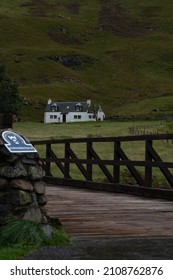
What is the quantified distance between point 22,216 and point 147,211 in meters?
3.90

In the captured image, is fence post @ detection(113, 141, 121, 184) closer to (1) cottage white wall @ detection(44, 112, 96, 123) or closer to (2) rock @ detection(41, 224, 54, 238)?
(2) rock @ detection(41, 224, 54, 238)

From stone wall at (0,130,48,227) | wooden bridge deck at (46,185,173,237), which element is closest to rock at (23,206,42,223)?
stone wall at (0,130,48,227)

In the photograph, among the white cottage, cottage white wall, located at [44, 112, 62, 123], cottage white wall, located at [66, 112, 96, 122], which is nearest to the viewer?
the white cottage

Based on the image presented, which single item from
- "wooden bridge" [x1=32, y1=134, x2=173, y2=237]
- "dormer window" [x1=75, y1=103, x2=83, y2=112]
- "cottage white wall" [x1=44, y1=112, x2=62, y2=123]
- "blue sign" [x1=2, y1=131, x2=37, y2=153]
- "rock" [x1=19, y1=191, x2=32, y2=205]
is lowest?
"cottage white wall" [x1=44, y1=112, x2=62, y2=123]

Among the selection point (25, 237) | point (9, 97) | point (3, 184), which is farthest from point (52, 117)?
point (25, 237)

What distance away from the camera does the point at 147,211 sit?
11.5 metres

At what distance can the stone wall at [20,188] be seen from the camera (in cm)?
805

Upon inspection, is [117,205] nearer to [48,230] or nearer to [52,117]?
[48,230]

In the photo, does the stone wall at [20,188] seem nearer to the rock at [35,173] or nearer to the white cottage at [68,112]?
the rock at [35,173]

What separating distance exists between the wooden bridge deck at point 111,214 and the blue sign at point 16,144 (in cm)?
127

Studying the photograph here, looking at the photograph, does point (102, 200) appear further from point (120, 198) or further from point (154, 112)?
point (154, 112)

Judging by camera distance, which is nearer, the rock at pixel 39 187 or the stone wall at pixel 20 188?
the stone wall at pixel 20 188

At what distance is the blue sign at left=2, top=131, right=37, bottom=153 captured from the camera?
8234 millimetres

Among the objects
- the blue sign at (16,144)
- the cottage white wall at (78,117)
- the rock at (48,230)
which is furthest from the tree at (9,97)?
the rock at (48,230)
